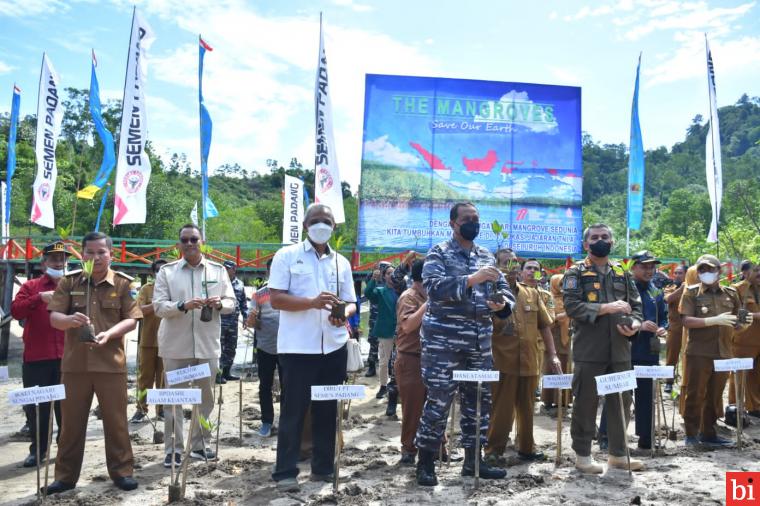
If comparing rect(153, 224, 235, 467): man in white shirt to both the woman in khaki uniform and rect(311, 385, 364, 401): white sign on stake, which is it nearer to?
rect(311, 385, 364, 401): white sign on stake

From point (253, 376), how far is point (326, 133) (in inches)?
193

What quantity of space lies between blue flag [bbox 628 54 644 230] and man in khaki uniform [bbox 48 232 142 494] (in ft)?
46.1

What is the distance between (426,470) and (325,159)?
7.79 metres

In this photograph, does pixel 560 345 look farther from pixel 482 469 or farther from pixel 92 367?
pixel 92 367

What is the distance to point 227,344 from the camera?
37.2 ft

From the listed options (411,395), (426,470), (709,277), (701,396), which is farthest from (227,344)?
(709,277)

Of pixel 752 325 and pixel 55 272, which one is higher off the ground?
pixel 55 272

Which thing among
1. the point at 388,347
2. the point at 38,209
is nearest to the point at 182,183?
the point at 38,209

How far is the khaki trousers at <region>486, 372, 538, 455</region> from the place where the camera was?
5.84 meters

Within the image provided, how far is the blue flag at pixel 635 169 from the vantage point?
16422 millimetres

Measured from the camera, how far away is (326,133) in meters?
12.1

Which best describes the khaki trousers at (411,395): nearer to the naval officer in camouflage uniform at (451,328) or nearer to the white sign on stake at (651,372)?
the naval officer in camouflage uniform at (451,328)

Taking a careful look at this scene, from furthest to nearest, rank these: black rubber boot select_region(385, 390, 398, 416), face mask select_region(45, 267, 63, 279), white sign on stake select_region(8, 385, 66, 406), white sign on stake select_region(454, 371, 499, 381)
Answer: black rubber boot select_region(385, 390, 398, 416), face mask select_region(45, 267, 63, 279), white sign on stake select_region(454, 371, 499, 381), white sign on stake select_region(8, 385, 66, 406)

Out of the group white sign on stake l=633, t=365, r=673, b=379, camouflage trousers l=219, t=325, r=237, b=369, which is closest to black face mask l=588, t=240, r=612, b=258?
white sign on stake l=633, t=365, r=673, b=379
